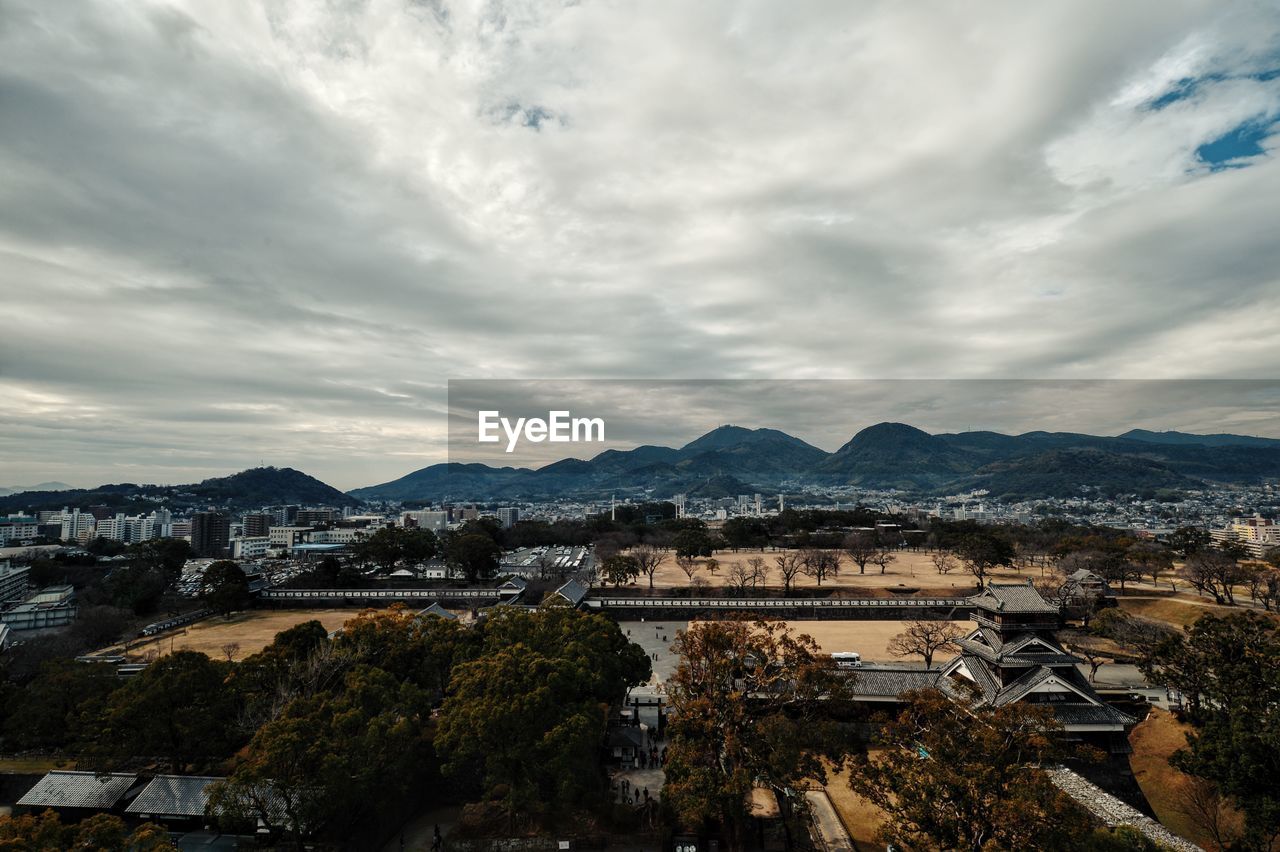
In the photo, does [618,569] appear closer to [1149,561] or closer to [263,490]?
[1149,561]

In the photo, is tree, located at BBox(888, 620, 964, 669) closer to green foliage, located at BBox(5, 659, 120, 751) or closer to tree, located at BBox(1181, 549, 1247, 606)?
tree, located at BBox(1181, 549, 1247, 606)

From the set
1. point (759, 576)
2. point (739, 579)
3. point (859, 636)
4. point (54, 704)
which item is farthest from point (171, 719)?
point (759, 576)

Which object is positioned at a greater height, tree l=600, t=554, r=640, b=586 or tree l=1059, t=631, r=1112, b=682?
tree l=600, t=554, r=640, b=586

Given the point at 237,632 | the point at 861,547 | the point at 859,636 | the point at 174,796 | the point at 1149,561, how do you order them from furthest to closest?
the point at 861,547
the point at 1149,561
the point at 237,632
the point at 859,636
the point at 174,796

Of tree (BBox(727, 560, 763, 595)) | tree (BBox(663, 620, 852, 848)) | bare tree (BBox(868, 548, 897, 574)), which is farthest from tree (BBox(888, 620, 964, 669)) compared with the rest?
bare tree (BBox(868, 548, 897, 574))

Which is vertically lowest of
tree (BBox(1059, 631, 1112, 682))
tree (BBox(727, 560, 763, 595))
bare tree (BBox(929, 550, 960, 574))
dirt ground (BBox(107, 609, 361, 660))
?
tree (BBox(1059, 631, 1112, 682))

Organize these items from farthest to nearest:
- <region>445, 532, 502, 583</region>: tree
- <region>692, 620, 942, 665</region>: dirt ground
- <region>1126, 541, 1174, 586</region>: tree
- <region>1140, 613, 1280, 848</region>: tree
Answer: <region>445, 532, 502, 583</region>: tree, <region>1126, 541, 1174, 586</region>: tree, <region>692, 620, 942, 665</region>: dirt ground, <region>1140, 613, 1280, 848</region>: tree

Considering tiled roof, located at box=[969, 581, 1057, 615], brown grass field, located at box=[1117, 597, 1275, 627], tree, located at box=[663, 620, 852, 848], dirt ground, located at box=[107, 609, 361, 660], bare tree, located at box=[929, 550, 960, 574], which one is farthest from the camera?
bare tree, located at box=[929, 550, 960, 574]

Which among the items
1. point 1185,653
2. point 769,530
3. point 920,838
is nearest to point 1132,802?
point 1185,653

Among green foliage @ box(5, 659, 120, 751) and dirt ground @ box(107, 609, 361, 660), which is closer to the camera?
green foliage @ box(5, 659, 120, 751)
